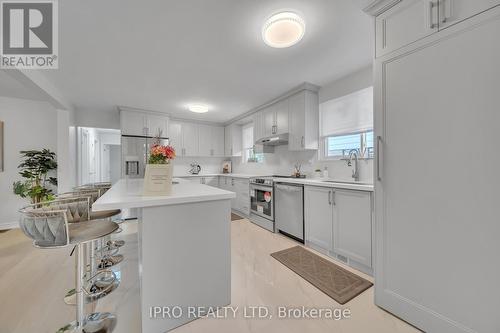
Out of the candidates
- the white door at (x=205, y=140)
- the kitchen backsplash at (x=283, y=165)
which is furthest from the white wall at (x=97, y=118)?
the white door at (x=205, y=140)

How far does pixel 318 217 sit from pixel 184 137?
4.12 m

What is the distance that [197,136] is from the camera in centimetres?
539

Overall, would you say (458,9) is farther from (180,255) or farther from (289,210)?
(289,210)

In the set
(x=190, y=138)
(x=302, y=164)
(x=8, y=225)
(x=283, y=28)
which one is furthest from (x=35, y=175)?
(x=302, y=164)

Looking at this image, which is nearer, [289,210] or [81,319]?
[81,319]

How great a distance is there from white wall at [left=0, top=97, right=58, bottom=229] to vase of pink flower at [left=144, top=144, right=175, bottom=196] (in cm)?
420

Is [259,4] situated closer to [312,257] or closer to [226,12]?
[226,12]

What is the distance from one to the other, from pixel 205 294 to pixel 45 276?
1.96m

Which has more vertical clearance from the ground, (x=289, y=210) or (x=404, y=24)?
(x=404, y=24)

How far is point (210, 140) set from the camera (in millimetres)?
5586

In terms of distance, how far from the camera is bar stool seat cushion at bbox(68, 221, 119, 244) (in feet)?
3.85

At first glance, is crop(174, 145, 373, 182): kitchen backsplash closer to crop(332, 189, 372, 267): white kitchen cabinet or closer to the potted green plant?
crop(332, 189, 372, 267): white kitchen cabinet

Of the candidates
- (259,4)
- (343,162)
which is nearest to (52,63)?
(259,4)

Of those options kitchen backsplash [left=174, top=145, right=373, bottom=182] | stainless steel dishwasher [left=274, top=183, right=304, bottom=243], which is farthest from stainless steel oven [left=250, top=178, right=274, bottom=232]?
kitchen backsplash [left=174, top=145, right=373, bottom=182]
